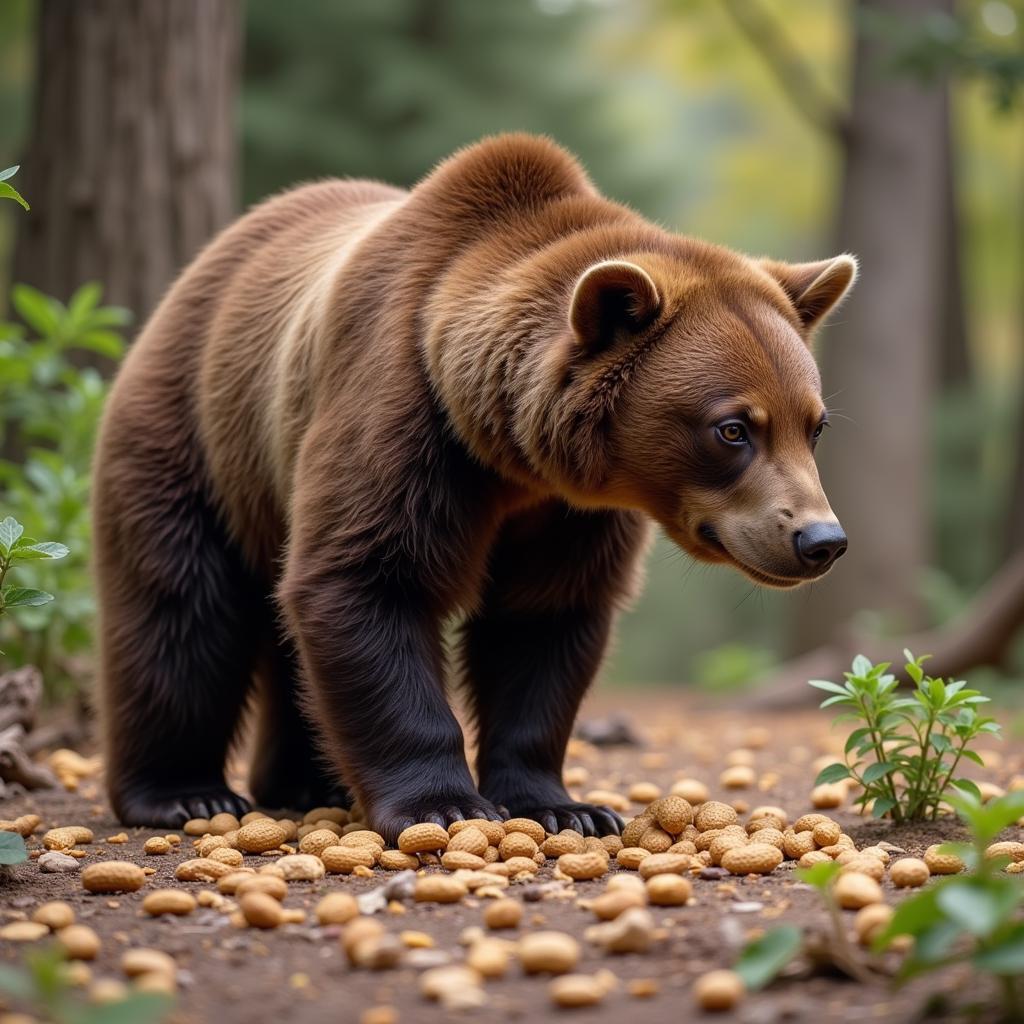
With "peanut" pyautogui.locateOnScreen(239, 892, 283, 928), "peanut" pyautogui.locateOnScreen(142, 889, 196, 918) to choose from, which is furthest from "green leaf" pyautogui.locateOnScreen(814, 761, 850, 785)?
"peanut" pyautogui.locateOnScreen(142, 889, 196, 918)

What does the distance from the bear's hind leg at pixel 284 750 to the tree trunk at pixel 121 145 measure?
267 centimetres

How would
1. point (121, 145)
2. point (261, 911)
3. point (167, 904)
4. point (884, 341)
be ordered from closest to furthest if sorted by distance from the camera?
point (261, 911), point (167, 904), point (121, 145), point (884, 341)

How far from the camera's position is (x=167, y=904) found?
10.8ft

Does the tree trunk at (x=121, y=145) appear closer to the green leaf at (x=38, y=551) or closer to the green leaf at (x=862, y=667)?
the green leaf at (x=38, y=551)

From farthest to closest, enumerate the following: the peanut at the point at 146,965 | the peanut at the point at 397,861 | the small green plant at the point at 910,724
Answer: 1. the small green plant at the point at 910,724
2. the peanut at the point at 397,861
3. the peanut at the point at 146,965

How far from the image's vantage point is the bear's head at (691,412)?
13.3ft

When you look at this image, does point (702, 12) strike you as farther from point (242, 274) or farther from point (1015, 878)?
point (1015, 878)

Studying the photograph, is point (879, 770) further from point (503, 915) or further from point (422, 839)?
point (503, 915)

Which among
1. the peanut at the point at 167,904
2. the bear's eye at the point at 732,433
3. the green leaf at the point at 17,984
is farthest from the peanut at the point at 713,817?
the green leaf at the point at 17,984

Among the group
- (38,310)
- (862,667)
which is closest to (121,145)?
(38,310)

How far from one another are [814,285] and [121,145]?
4.22 m

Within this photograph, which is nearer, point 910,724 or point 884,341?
point 910,724

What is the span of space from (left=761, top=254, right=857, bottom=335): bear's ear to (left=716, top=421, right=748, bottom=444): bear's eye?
0.76 meters

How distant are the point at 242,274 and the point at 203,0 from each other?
281 centimetres
